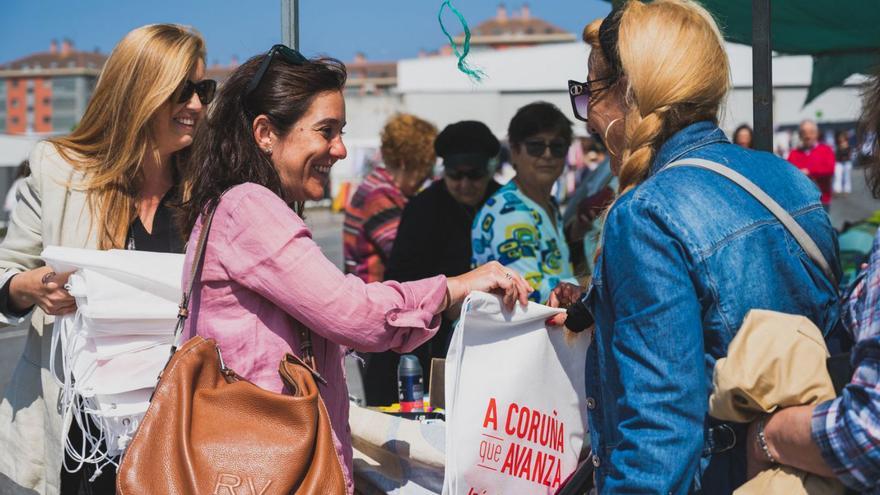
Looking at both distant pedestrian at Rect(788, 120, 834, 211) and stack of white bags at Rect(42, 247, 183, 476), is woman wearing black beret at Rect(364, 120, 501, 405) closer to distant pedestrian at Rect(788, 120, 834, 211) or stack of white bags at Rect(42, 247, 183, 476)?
stack of white bags at Rect(42, 247, 183, 476)

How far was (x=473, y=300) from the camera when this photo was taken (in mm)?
2314

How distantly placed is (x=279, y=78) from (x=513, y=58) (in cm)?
4341

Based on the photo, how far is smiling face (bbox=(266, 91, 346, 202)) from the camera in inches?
94.0

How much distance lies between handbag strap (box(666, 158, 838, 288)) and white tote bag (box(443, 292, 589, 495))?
2.21ft

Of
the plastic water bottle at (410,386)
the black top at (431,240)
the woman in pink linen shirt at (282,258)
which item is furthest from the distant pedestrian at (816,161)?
the woman in pink linen shirt at (282,258)

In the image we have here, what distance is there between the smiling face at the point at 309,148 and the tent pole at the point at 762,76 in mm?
1150

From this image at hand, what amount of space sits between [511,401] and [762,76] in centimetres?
115

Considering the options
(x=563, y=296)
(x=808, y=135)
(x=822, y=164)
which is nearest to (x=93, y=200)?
(x=563, y=296)

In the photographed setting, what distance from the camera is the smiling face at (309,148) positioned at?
7.84ft

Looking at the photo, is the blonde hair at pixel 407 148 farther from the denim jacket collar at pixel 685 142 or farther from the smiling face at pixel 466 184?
the denim jacket collar at pixel 685 142

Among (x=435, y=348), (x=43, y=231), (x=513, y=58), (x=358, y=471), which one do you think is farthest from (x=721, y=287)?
(x=513, y=58)

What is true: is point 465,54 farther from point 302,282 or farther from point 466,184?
point 466,184

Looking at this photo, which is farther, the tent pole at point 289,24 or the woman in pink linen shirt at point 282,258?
the tent pole at point 289,24

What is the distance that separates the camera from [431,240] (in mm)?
5109
